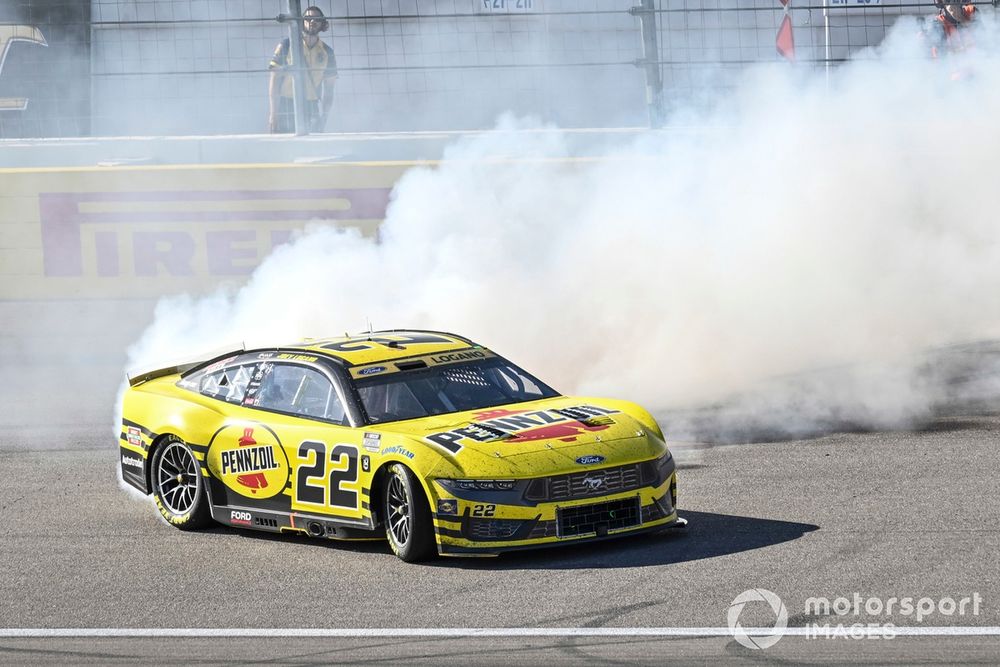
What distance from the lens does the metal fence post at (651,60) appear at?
51.7 feet

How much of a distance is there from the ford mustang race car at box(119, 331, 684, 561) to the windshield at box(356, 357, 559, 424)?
0.01 m

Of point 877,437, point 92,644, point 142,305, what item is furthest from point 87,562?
point 142,305

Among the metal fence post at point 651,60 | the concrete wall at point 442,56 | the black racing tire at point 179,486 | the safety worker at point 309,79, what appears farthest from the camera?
the safety worker at point 309,79

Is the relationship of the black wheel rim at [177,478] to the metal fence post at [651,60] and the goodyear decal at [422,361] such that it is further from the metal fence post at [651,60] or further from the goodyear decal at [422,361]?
the metal fence post at [651,60]

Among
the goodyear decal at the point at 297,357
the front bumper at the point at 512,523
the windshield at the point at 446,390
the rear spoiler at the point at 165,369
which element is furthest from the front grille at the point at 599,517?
the rear spoiler at the point at 165,369

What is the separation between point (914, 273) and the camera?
1394 centimetres

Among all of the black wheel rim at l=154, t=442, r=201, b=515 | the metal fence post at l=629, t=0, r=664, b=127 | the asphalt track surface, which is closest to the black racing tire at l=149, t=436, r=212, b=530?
the black wheel rim at l=154, t=442, r=201, b=515

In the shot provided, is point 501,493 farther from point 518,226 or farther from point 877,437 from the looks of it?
point 518,226

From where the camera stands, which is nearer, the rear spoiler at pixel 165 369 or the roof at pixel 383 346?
the roof at pixel 383 346

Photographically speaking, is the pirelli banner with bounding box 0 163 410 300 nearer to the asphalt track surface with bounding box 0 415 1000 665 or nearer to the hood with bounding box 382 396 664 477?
the asphalt track surface with bounding box 0 415 1000 665

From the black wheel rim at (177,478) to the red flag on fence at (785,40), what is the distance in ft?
29.6

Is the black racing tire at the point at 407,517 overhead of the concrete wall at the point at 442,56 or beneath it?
beneath

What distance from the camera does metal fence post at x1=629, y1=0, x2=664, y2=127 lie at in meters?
15.8

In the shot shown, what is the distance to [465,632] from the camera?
21.1ft
